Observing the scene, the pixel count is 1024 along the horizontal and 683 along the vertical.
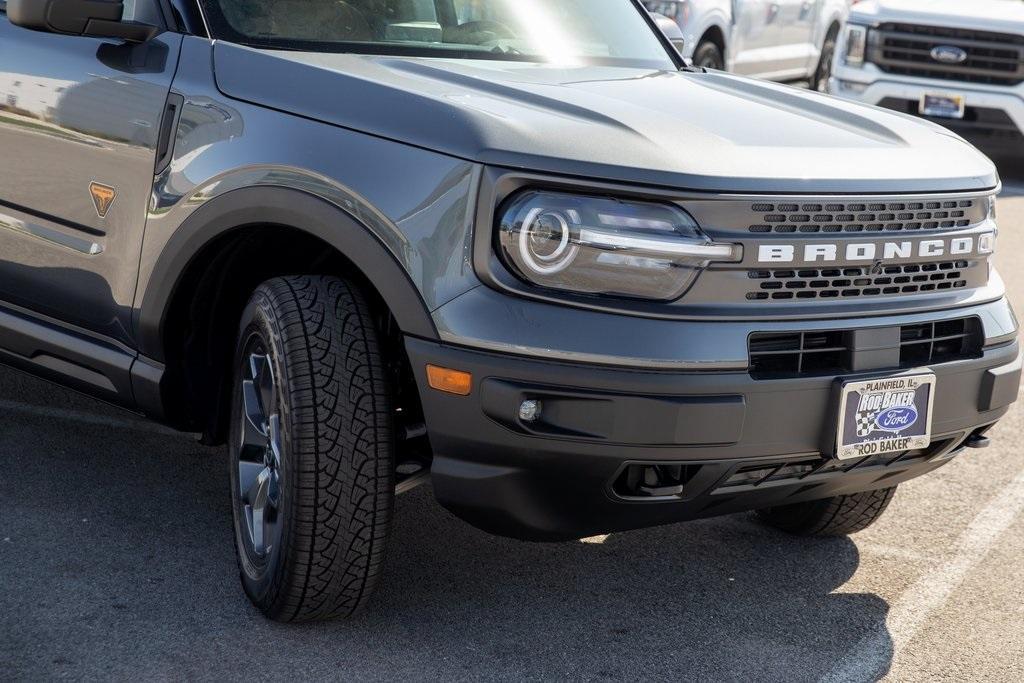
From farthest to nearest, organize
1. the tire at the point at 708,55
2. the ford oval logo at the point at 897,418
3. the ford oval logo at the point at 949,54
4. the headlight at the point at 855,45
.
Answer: the tire at the point at 708,55 → the headlight at the point at 855,45 → the ford oval logo at the point at 949,54 → the ford oval logo at the point at 897,418

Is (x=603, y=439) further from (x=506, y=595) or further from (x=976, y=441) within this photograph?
(x=976, y=441)

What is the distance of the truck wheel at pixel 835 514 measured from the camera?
3762 mm

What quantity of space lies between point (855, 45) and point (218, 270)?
8175mm

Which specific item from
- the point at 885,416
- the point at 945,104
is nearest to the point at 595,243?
the point at 885,416

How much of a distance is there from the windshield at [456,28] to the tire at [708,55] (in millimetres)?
6575

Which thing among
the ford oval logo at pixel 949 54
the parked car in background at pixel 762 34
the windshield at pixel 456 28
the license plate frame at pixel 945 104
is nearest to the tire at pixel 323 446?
the windshield at pixel 456 28

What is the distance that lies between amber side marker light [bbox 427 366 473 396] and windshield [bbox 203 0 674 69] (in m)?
1.07

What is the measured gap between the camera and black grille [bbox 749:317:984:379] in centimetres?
280

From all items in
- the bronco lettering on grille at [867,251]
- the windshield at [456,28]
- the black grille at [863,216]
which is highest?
the windshield at [456,28]

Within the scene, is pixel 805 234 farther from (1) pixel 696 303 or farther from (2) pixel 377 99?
(2) pixel 377 99

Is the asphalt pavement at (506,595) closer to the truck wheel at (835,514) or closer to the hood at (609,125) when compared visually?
the truck wheel at (835,514)

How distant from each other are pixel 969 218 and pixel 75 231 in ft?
7.08

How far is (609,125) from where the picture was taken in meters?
2.90

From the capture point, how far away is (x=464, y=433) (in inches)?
109
